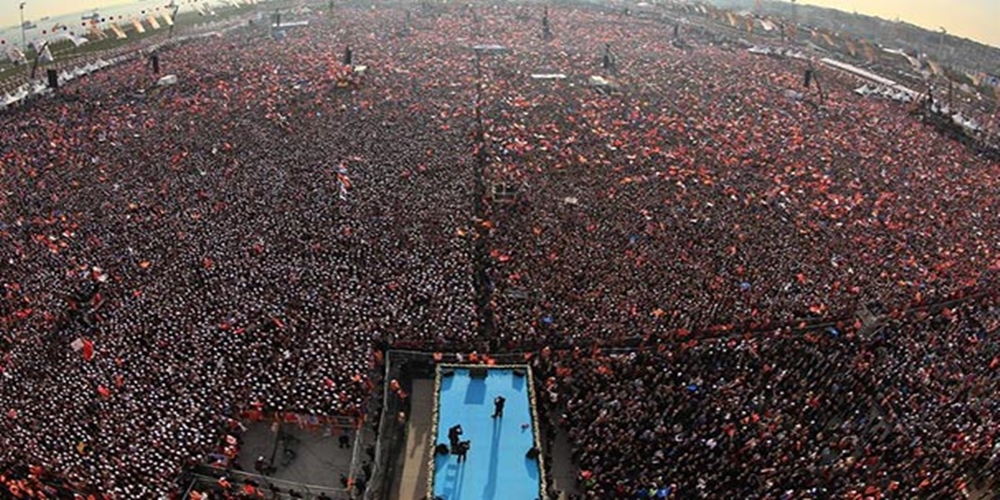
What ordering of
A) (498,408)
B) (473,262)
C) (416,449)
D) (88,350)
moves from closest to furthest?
(498,408)
(416,449)
(88,350)
(473,262)

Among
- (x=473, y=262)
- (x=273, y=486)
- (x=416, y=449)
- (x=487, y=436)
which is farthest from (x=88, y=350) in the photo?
(x=473, y=262)

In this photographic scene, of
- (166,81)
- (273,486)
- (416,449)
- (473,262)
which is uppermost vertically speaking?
(166,81)

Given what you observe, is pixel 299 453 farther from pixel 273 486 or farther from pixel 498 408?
pixel 498 408

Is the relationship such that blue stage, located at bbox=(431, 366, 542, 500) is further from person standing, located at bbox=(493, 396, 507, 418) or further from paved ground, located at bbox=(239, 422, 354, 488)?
paved ground, located at bbox=(239, 422, 354, 488)

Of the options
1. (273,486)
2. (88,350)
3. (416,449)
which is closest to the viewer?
(273,486)

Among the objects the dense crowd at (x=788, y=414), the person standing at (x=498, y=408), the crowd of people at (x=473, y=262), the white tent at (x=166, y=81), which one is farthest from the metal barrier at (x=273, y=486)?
the white tent at (x=166, y=81)

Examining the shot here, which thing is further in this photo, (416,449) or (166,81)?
(166,81)
